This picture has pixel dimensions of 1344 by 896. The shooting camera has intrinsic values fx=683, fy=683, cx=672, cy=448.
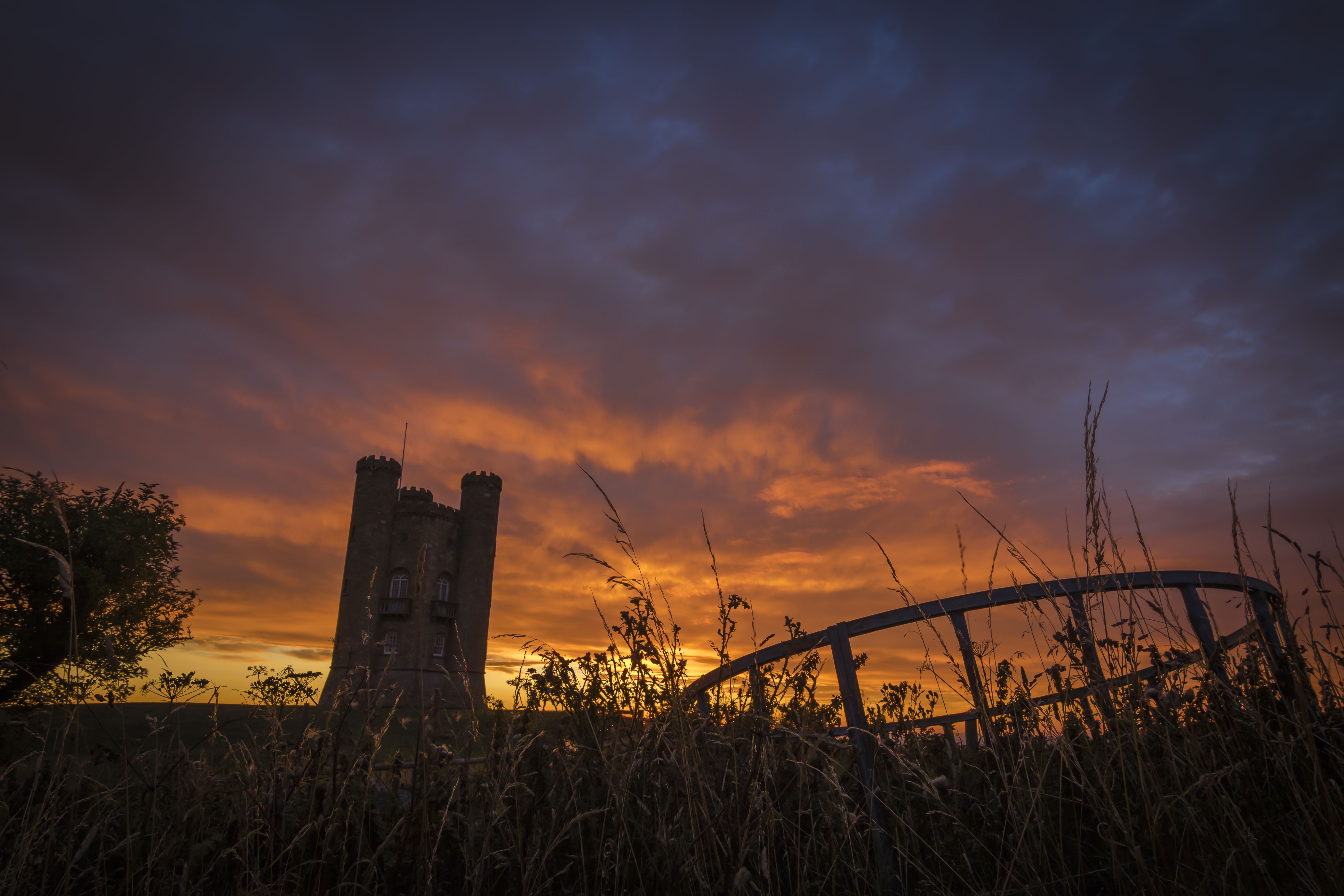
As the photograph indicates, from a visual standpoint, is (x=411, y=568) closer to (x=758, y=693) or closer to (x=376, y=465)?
(x=376, y=465)

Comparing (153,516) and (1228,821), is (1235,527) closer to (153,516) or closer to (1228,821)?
(1228,821)

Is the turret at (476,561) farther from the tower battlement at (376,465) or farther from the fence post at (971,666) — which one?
the fence post at (971,666)

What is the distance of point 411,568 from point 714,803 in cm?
3805

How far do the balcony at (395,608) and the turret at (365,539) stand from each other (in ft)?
2.47

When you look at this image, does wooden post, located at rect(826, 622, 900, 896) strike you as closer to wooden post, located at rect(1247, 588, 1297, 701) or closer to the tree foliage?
wooden post, located at rect(1247, 588, 1297, 701)

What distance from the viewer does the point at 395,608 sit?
3644 centimetres

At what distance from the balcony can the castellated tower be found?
4 cm

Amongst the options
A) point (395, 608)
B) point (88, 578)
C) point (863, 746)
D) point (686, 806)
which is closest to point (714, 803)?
point (686, 806)

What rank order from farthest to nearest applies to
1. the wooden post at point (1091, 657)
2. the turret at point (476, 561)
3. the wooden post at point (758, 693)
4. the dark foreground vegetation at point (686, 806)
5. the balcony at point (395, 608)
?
the turret at point (476, 561), the balcony at point (395, 608), the wooden post at point (758, 693), the wooden post at point (1091, 657), the dark foreground vegetation at point (686, 806)

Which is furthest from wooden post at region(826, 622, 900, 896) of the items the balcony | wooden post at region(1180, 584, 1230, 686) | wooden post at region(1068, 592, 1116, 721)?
the balcony

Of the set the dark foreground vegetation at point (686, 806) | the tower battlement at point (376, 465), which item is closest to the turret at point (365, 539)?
the tower battlement at point (376, 465)

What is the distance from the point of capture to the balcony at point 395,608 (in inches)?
1425

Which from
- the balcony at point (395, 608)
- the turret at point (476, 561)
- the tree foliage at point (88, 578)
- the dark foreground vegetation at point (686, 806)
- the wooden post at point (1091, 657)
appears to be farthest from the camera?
the turret at point (476, 561)

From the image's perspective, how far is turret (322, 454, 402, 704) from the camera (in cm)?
3653
